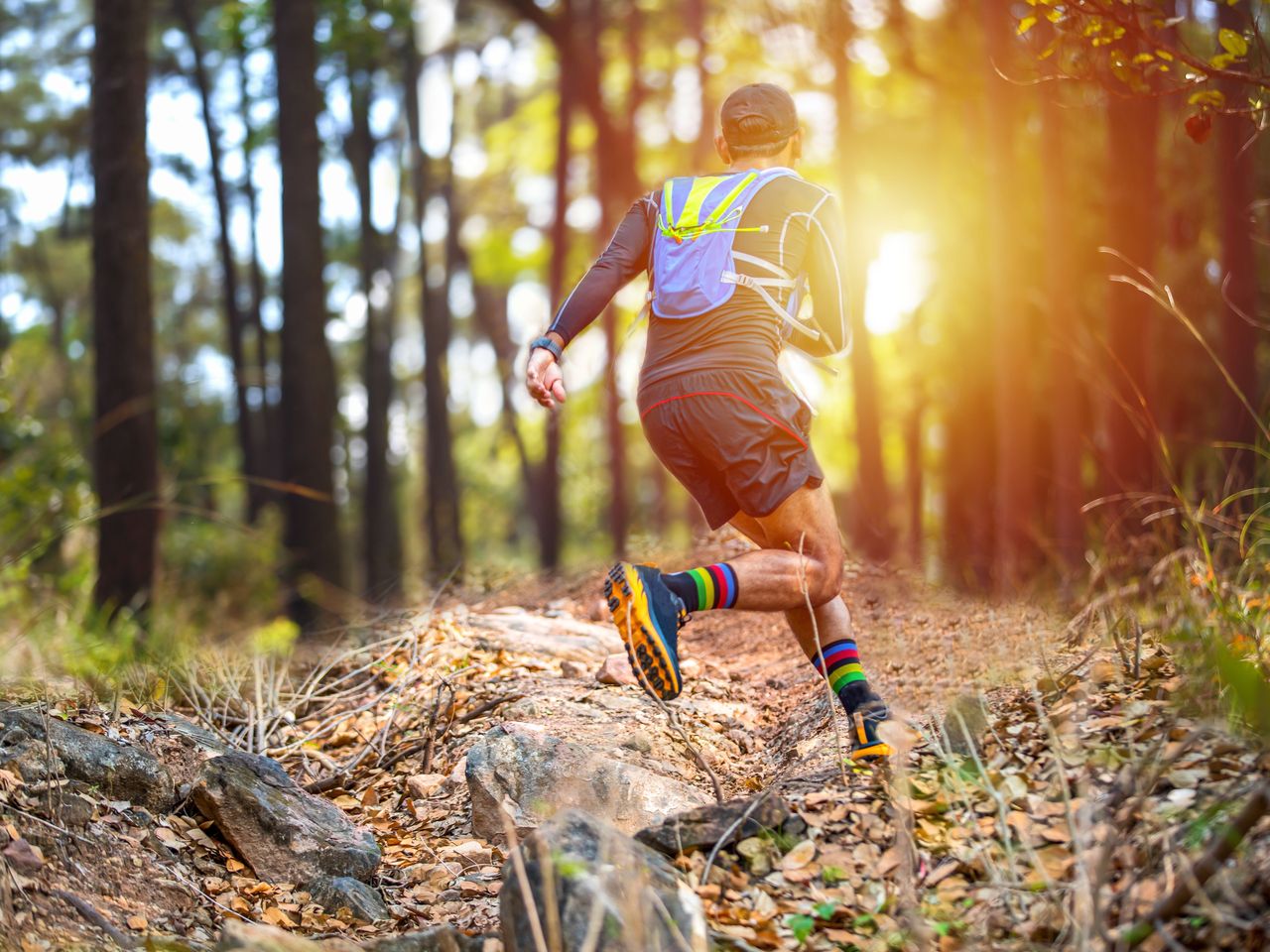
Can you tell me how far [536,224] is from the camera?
82.8ft

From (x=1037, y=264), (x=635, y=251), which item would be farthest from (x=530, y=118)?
(x=635, y=251)

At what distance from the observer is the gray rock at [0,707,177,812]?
13.0 ft

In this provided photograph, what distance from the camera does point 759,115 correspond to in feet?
14.0

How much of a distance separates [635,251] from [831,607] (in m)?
1.44

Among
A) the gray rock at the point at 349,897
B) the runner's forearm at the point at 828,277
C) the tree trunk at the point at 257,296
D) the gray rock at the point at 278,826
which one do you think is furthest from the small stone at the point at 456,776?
the tree trunk at the point at 257,296

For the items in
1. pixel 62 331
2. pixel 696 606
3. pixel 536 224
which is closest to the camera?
pixel 696 606


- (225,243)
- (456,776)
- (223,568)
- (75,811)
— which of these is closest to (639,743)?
(456,776)

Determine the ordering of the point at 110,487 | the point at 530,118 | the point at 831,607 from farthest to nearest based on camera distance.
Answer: the point at 530,118 < the point at 110,487 < the point at 831,607

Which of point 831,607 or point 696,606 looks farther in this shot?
point 831,607

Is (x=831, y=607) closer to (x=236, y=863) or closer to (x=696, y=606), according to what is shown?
(x=696, y=606)

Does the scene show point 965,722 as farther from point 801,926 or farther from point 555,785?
point 555,785

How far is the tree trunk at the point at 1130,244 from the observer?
1099 centimetres

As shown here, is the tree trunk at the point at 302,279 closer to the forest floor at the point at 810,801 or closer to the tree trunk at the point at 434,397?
the forest floor at the point at 810,801

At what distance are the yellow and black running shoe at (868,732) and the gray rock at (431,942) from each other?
1.38 m
